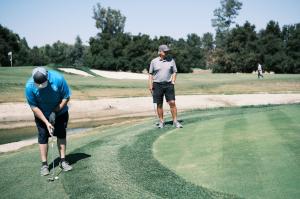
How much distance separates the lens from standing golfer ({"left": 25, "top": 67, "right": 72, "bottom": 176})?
6985 mm

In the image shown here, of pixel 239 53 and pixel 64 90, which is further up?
pixel 239 53

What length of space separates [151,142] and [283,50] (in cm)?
8053

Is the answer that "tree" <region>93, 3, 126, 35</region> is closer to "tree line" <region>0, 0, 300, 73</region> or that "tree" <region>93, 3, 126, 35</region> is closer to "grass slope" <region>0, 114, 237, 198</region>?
"tree line" <region>0, 0, 300, 73</region>

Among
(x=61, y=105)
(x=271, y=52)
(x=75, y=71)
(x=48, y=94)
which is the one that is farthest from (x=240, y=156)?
(x=271, y=52)

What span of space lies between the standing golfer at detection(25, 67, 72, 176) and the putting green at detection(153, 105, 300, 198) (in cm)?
214

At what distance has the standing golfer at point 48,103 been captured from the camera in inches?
275

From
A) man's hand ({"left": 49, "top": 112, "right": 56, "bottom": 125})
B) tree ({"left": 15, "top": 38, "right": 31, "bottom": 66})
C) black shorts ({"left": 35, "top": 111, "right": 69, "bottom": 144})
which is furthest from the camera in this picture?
tree ({"left": 15, "top": 38, "right": 31, "bottom": 66})

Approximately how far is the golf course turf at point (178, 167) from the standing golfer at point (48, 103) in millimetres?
738

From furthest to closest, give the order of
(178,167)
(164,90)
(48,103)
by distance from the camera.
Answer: (164,90) → (48,103) → (178,167)

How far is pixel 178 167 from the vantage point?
7.10 m

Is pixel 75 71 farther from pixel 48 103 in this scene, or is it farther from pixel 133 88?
pixel 48 103

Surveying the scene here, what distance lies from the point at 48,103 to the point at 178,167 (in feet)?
8.93

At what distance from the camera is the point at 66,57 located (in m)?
127

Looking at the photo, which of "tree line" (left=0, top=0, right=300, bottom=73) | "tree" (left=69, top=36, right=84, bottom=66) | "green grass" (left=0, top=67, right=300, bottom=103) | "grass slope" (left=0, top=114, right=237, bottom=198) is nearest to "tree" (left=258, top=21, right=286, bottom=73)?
"tree line" (left=0, top=0, right=300, bottom=73)
